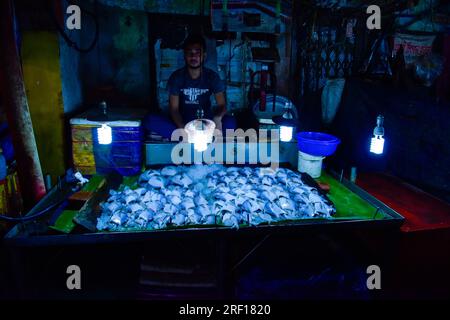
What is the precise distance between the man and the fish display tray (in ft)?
8.02

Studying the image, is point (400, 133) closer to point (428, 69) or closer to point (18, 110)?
point (428, 69)

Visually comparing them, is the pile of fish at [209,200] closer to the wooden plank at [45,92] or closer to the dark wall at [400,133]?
the wooden plank at [45,92]

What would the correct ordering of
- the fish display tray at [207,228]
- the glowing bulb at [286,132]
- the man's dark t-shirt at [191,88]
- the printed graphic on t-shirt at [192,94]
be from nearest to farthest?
the fish display tray at [207,228], the glowing bulb at [286,132], the man's dark t-shirt at [191,88], the printed graphic on t-shirt at [192,94]

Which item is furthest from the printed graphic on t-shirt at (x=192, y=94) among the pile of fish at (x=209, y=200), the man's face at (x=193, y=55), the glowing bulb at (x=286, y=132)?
the glowing bulb at (x=286, y=132)

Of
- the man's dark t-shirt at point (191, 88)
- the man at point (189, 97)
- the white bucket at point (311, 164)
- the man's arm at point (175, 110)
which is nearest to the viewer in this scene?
the white bucket at point (311, 164)

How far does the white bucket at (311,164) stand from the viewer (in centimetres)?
485

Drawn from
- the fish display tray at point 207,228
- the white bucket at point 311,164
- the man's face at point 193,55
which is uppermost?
the man's face at point 193,55

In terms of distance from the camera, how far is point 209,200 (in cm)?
394

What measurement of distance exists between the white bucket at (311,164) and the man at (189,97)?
2030 mm

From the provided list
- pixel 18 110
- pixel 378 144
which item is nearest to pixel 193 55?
pixel 18 110

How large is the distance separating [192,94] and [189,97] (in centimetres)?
9

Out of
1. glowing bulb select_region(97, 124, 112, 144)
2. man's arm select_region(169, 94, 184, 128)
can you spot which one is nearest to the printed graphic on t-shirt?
man's arm select_region(169, 94, 184, 128)

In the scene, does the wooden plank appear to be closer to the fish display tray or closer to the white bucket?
the fish display tray

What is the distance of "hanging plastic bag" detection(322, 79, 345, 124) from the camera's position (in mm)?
7664
